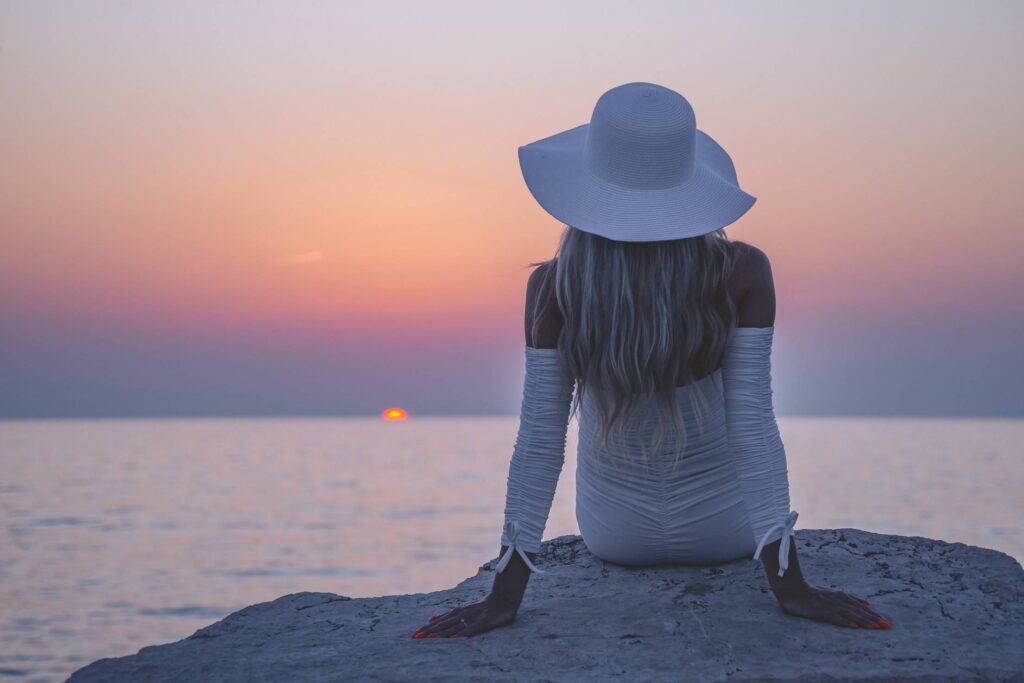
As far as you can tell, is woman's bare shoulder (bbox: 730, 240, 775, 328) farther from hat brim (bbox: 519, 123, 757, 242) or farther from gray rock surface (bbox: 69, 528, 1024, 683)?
gray rock surface (bbox: 69, 528, 1024, 683)

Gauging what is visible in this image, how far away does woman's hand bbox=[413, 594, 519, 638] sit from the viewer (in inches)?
119

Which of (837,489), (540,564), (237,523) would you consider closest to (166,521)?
(237,523)

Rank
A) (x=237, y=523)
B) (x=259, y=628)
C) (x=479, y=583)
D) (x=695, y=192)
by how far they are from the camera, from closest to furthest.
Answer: (x=695, y=192) → (x=259, y=628) → (x=479, y=583) → (x=237, y=523)

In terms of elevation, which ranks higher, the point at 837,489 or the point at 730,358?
the point at 730,358

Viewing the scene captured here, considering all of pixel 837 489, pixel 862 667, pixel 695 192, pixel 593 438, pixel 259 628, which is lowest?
Result: pixel 837 489

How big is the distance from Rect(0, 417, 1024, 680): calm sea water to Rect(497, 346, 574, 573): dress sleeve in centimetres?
42

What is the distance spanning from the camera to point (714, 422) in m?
3.31

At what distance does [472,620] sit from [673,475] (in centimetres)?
91

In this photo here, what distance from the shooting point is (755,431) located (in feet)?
9.82

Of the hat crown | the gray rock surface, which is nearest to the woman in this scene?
the hat crown

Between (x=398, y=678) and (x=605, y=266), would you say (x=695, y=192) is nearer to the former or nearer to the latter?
(x=605, y=266)

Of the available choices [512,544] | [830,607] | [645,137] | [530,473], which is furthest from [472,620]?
[645,137]

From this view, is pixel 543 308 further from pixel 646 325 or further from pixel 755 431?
pixel 755 431

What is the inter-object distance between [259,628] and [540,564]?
4.13ft
